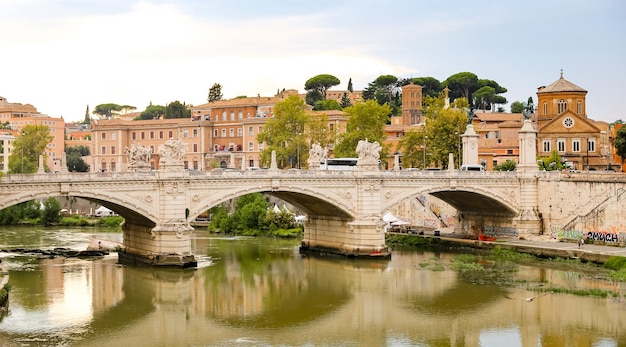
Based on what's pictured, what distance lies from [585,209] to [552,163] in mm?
12894

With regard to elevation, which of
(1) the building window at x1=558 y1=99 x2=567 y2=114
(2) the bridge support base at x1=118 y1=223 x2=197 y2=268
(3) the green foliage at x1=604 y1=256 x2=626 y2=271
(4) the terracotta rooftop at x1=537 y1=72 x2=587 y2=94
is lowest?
(3) the green foliage at x1=604 y1=256 x2=626 y2=271

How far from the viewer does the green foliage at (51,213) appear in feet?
210

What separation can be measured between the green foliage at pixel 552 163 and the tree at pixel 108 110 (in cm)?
8936

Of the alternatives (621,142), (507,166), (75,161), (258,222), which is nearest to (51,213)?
(258,222)

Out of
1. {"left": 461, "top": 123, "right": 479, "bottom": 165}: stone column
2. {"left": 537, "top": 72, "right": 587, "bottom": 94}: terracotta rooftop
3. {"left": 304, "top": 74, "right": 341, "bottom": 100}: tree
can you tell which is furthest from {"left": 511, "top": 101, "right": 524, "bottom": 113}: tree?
{"left": 461, "top": 123, "right": 479, "bottom": 165}: stone column

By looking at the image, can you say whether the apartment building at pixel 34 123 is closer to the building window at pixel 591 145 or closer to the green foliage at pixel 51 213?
the green foliage at pixel 51 213

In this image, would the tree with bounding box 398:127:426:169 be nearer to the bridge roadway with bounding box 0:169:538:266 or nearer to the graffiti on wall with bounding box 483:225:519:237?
the bridge roadway with bounding box 0:169:538:266

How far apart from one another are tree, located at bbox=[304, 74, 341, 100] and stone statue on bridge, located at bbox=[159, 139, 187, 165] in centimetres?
6984

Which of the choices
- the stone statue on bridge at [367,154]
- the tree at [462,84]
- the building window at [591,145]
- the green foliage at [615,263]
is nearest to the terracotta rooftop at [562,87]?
the building window at [591,145]

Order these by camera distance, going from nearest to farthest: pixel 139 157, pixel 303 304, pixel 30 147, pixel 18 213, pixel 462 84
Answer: pixel 303 304, pixel 139 157, pixel 18 213, pixel 30 147, pixel 462 84

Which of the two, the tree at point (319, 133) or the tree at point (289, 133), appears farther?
the tree at point (319, 133)

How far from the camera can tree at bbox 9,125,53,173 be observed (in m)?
71.7

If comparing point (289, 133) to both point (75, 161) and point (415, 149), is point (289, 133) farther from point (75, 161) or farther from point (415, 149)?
point (75, 161)

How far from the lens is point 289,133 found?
64125 mm
